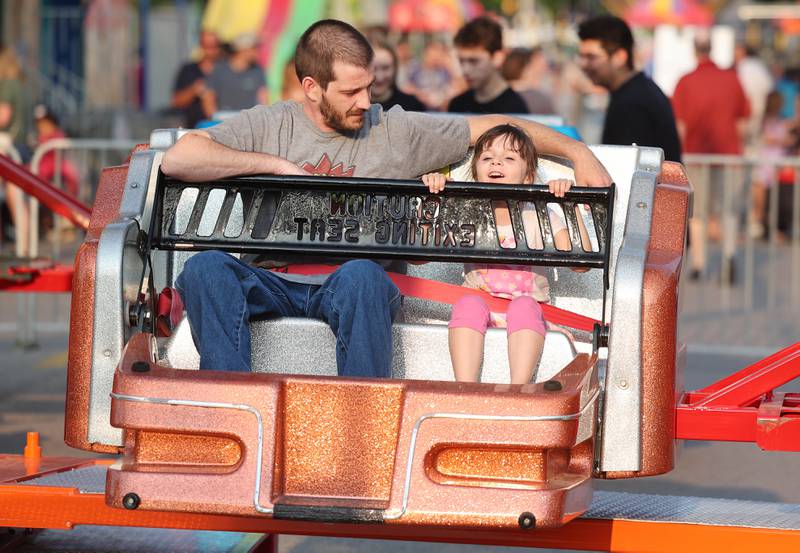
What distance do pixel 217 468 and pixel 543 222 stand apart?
3.76 ft

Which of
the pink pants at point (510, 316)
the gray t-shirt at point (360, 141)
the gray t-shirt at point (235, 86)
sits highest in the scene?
the gray t-shirt at point (235, 86)

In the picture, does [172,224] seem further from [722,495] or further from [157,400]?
[722,495]

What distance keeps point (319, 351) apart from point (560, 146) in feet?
3.29

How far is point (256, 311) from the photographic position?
13.4 ft

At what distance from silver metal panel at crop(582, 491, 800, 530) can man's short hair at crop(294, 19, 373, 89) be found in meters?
1.46

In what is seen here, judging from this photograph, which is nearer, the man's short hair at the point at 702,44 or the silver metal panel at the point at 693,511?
the silver metal panel at the point at 693,511

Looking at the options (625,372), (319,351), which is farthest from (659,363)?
(319,351)

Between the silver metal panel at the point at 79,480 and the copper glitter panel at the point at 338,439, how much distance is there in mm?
702

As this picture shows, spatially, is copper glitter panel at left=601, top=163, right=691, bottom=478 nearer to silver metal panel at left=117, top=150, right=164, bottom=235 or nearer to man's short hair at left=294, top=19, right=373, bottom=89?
man's short hair at left=294, top=19, right=373, bottom=89

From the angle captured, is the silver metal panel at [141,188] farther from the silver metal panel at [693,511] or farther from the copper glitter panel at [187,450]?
the silver metal panel at [693,511]

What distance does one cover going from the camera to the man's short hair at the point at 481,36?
8648 millimetres

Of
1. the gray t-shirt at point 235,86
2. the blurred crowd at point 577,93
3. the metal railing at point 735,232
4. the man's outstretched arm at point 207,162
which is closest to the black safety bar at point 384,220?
the man's outstretched arm at point 207,162

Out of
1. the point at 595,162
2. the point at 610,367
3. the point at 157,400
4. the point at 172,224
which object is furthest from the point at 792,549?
the point at 172,224

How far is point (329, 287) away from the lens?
406 cm
